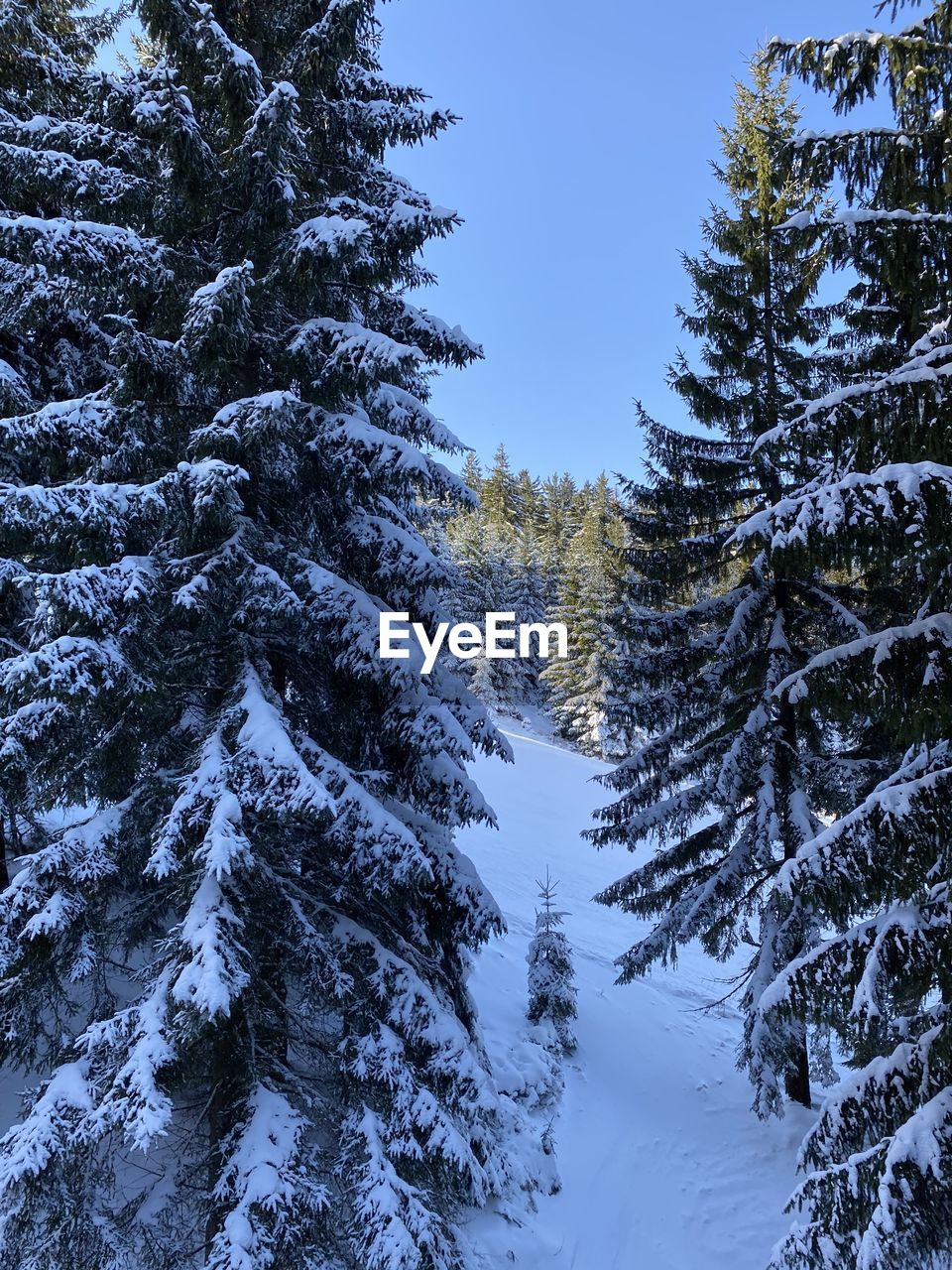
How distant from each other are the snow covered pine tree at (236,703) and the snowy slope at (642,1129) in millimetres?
1471

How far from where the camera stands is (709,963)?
1575 cm

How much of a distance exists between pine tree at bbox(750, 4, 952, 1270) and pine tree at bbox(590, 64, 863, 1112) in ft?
14.7

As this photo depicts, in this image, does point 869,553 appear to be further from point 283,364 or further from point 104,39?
point 104,39

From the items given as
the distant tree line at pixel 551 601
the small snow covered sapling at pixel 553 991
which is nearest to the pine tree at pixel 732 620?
the small snow covered sapling at pixel 553 991

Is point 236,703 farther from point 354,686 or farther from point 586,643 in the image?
point 586,643

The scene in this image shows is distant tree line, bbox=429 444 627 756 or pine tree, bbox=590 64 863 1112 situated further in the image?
distant tree line, bbox=429 444 627 756

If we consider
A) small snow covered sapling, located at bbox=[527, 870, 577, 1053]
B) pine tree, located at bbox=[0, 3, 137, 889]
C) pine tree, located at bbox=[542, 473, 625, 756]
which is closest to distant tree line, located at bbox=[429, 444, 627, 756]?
pine tree, located at bbox=[542, 473, 625, 756]

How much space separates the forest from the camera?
12.5 feet

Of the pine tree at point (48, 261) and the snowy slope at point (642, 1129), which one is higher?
the pine tree at point (48, 261)

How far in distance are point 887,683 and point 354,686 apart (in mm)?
4353

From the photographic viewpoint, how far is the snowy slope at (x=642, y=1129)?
7223 mm

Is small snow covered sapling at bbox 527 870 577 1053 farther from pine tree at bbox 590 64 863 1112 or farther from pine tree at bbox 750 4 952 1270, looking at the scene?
pine tree at bbox 750 4 952 1270

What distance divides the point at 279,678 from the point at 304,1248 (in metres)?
4.23

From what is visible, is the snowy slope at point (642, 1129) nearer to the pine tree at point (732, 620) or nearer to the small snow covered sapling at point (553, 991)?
the small snow covered sapling at point (553, 991)
